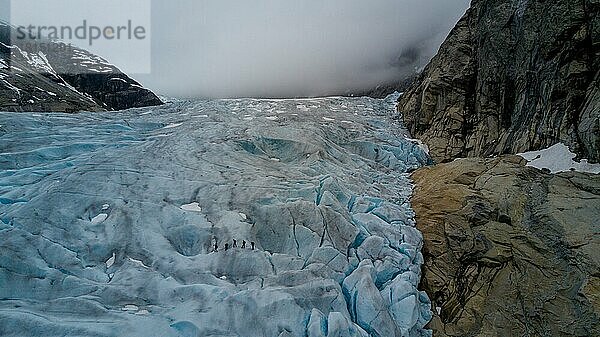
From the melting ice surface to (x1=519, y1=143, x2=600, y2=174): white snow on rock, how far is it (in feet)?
16.9

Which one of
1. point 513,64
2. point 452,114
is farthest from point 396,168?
point 513,64

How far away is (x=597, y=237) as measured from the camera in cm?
842

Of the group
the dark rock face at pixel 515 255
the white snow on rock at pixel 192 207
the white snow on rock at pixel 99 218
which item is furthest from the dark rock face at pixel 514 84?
the white snow on rock at pixel 99 218

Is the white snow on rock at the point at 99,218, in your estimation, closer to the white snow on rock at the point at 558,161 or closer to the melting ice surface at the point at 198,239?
the melting ice surface at the point at 198,239

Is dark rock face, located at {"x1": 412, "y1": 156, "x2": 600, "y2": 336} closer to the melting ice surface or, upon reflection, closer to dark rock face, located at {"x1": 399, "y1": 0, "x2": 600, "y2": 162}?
the melting ice surface

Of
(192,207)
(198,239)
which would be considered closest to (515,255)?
(198,239)

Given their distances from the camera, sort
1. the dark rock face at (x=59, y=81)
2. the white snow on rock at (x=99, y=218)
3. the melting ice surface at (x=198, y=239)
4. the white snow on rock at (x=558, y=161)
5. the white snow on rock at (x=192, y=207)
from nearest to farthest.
→ 1. the melting ice surface at (x=198, y=239)
2. the white snow on rock at (x=99, y=218)
3. the white snow on rock at (x=192, y=207)
4. the white snow on rock at (x=558, y=161)
5. the dark rock face at (x=59, y=81)

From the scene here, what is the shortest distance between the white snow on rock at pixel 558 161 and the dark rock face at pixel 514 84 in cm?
29

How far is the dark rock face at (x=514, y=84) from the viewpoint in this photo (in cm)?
1343

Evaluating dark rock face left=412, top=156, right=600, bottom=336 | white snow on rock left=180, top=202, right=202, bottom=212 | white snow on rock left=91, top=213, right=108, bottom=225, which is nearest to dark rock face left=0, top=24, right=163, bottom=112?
white snow on rock left=91, top=213, right=108, bottom=225


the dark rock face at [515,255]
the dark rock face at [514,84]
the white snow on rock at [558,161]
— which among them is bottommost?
the dark rock face at [515,255]

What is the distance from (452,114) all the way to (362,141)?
6.34 metres

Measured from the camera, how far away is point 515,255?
353 inches

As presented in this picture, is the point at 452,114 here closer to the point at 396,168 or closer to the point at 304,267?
the point at 396,168
